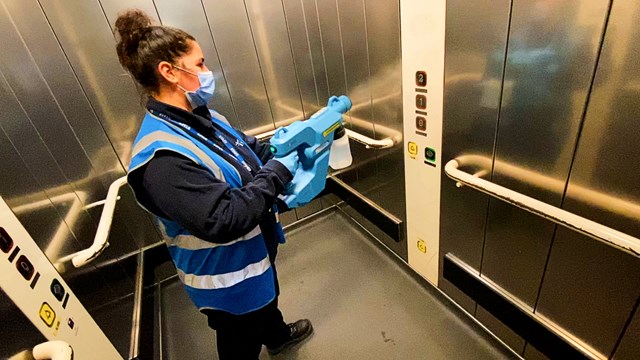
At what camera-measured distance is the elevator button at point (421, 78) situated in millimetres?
1263

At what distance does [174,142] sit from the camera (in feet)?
2.99

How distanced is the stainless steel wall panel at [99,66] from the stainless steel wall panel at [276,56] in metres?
0.72

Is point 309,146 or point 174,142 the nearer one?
point 174,142

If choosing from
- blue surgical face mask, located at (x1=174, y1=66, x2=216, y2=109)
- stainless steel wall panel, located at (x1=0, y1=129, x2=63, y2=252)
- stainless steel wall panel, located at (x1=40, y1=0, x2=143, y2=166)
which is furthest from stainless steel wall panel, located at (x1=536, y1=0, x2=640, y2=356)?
stainless steel wall panel, located at (x1=40, y1=0, x2=143, y2=166)

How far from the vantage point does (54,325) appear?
839 millimetres

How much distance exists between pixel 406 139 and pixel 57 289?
1.39m

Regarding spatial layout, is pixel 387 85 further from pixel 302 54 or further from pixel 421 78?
pixel 302 54

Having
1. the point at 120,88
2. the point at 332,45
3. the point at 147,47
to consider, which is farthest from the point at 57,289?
the point at 332,45

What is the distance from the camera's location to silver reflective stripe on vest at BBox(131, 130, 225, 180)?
92cm

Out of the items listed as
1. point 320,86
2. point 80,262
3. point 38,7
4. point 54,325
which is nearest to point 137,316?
point 80,262

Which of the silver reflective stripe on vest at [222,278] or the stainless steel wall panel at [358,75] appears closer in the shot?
the silver reflective stripe on vest at [222,278]

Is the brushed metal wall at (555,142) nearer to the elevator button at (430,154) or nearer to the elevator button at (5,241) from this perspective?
the elevator button at (430,154)

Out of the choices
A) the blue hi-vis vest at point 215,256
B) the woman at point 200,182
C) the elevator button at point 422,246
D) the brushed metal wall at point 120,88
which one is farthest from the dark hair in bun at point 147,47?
the elevator button at point 422,246

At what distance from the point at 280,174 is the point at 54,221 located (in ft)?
3.20
